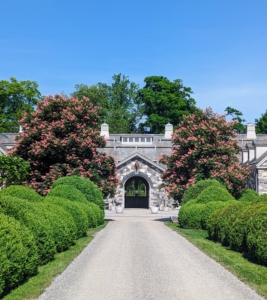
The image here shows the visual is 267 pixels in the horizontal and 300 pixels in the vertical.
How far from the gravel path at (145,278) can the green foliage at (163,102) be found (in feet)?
167

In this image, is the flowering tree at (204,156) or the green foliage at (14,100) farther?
the green foliage at (14,100)

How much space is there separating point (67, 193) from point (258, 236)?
37.6ft

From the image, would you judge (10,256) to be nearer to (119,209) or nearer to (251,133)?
(119,209)

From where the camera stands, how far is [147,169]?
1677 inches

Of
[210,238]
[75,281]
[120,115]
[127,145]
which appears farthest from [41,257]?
[120,115]

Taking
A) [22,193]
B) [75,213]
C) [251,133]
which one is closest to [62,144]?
[75,213]

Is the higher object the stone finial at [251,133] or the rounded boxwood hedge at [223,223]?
the stone finial at [251,133]

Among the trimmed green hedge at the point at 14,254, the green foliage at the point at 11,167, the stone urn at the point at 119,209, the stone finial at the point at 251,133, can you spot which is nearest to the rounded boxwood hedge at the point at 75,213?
the green foliage at the point at 11,167

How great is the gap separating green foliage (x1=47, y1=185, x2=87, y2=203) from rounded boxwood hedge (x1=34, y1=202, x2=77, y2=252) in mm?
5351

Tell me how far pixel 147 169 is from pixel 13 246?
34.8 metres

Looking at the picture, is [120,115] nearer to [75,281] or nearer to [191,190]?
[191,190]

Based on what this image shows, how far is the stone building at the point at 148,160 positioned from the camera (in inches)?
1468

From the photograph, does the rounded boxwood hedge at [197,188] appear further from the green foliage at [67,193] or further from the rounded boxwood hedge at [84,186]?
the green foliage at [67,193]

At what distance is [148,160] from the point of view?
4238 centimetres
